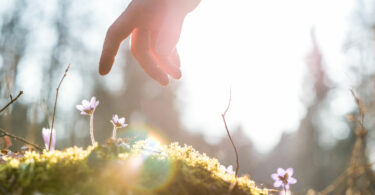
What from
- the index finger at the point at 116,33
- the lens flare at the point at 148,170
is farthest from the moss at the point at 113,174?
the index finger at the point at 116,33

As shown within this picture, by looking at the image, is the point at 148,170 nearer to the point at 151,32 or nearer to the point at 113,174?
the point at 113,174

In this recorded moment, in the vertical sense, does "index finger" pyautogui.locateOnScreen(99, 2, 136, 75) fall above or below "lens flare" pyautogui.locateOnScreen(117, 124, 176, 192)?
above

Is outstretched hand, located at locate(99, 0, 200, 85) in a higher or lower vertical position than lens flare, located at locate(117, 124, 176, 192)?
higher

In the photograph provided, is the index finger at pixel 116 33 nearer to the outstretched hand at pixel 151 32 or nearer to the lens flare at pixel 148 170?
the outstretched hand at pixel 151 32

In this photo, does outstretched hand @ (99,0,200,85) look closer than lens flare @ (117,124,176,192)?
No

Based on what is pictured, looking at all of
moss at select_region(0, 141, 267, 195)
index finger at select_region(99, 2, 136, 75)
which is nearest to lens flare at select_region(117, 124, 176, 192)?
moss at select_region(0, 141, 267, 195)

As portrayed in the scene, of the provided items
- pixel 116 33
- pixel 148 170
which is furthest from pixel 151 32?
pixel 148 170

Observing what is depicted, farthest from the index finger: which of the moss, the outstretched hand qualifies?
the moss

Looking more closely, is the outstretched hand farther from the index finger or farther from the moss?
the moss
